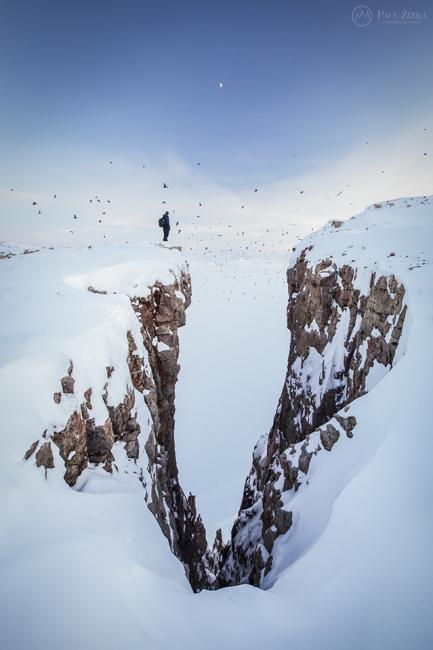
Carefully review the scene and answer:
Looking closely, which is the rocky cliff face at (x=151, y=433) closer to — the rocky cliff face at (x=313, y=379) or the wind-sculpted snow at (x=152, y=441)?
the wind-sculpted snow at (x=152, y=441)

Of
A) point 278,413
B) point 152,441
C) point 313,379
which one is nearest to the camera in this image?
point 152,441

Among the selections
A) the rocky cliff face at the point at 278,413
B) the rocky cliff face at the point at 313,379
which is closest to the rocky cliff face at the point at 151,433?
the rocky cliff face at the point at 278,413

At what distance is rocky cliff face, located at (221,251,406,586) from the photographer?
7.68 m

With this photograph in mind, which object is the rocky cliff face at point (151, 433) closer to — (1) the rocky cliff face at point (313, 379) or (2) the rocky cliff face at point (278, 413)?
(2) the rocky cliff face at point (278, 413)

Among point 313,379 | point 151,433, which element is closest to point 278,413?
point 313,379

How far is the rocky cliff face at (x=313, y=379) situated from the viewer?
7.68 m

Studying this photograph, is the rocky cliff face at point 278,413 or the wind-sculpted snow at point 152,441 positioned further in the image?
the rocky cliff face at point 278,413

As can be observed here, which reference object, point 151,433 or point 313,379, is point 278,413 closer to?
point 313,379

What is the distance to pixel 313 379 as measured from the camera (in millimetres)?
14070

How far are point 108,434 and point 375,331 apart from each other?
8.75 metres

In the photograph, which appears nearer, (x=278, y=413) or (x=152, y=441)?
(x=152, y=441)

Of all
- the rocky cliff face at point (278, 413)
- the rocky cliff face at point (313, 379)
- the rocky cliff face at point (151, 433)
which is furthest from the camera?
the rocky cliff face at point (313, 379)

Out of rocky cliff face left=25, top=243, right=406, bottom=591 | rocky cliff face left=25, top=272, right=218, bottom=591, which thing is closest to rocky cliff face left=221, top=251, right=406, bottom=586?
rocky cliff face left=25, top=243, right=406, bottom=591

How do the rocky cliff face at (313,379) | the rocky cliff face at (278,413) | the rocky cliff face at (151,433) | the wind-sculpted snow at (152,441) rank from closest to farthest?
the wind-sculpted snow at (152,441) < the rocky cliff face at (151,433) < the rocky cliff face at (278,413) < the rocky cliff face at (313,379)
